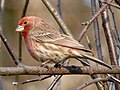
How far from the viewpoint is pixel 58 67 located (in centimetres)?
331

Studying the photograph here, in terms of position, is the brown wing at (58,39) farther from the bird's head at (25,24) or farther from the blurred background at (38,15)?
the blurred background at (38,15)

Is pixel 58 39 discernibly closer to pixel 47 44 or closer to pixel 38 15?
pixel 47 44

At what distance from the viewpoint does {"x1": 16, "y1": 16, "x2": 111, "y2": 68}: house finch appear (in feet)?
12.3

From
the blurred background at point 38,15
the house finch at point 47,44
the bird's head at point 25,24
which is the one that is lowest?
the blurred background at point 38,15

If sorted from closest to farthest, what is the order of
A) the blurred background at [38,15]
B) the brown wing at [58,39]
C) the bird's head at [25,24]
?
the brown wing at [58,39]
the bird's head at [25,24]
the blurred background at [38,15]

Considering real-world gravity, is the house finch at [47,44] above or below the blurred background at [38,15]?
above

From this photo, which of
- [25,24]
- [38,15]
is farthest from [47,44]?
[38,15]

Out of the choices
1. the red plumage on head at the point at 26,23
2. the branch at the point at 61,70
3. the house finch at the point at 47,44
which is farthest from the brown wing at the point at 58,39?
the branch at the point at 61,70

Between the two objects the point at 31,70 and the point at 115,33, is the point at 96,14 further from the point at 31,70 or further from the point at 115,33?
the point at 31,70

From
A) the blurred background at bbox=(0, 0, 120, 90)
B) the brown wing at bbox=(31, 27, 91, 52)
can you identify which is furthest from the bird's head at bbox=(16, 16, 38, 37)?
the blurred background at bbox=(0, 0, 120, 90)

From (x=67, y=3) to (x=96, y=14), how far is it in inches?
459

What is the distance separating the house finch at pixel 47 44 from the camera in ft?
12.3

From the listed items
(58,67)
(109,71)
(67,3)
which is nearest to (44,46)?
(58,67)

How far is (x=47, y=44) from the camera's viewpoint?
13.3 ft
